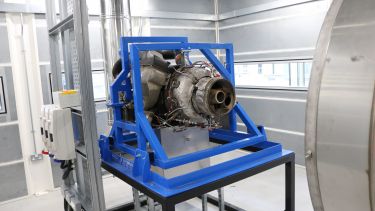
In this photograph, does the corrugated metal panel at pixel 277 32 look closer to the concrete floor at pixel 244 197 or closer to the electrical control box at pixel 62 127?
the concrete floor at pixel 244 197

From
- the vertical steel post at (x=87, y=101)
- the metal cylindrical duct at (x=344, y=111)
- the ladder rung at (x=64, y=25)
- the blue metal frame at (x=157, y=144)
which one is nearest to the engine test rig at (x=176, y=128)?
the blue metal frame at (x=157, y=144)

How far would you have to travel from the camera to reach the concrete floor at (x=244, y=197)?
3443mm

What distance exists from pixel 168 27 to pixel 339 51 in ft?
15.8

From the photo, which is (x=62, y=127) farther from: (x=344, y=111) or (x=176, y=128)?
(x=344, y=111)

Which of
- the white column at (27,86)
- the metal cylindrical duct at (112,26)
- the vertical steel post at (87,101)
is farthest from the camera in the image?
the white column at (27,86)

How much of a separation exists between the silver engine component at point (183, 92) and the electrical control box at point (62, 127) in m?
0.61

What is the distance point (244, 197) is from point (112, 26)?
2.49 meters

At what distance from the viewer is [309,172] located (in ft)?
2.18

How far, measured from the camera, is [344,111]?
57 cm

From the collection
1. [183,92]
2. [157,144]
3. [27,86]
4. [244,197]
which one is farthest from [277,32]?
[27,86]

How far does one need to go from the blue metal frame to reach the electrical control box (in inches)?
10.3

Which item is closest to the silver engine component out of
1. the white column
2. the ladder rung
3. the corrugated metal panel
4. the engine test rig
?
the engine test rig

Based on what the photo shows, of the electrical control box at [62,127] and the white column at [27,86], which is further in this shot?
the white column at [27,86]

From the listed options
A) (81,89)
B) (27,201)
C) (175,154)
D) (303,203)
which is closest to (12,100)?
(27,201)
